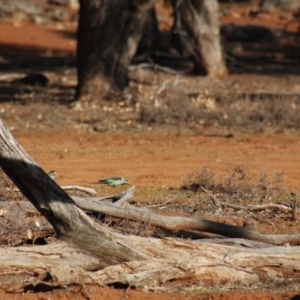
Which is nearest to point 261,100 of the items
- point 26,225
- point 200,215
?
point 200,215

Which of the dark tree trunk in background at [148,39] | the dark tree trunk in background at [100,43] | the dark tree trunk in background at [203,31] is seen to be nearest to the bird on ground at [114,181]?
the dark tree trunk in background at [100,43]

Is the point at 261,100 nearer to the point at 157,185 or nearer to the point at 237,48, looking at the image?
the point at 157,185

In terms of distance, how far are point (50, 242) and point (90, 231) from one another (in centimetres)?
55

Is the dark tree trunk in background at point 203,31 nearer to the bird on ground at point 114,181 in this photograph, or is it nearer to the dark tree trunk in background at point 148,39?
the dark tree trunk in background at point 148,39

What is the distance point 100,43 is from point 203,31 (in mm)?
3783

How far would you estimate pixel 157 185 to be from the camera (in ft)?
32.4

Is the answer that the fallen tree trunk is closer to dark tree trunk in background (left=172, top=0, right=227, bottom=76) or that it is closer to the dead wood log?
the dead wood log

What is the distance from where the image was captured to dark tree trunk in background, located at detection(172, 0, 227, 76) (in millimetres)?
18453

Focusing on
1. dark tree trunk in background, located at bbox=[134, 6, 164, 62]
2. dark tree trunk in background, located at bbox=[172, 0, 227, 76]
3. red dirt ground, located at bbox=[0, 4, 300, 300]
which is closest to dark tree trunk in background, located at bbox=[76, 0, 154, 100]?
red dirt ground, located at bbox=[0, 4, 300, 300]

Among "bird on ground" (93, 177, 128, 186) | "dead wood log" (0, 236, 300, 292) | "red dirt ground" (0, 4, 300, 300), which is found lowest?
"red dirt ground" (0, 4, 300, 300)

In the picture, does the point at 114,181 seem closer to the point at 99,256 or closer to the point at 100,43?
the point at 99,256

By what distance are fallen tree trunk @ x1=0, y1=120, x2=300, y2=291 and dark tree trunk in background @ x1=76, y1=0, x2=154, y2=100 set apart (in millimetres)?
9084

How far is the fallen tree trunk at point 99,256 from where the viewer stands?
20.1ft

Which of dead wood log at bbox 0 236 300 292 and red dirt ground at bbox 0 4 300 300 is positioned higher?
dead wood log at bbox 0 236 300 292
